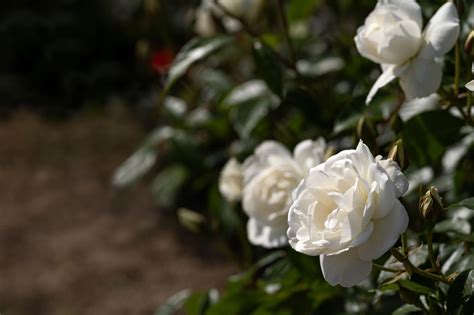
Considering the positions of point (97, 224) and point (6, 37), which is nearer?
point (97, 224)

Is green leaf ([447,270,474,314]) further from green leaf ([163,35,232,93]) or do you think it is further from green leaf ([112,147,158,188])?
green leaf ([112,147,158,188])

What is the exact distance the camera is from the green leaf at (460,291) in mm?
886

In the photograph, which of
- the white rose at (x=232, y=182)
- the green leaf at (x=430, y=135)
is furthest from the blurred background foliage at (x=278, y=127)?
the white rose at (x=232, y=182)

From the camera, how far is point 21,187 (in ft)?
10.8

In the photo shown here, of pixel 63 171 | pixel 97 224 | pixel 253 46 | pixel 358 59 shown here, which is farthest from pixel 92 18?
pixel 253 46

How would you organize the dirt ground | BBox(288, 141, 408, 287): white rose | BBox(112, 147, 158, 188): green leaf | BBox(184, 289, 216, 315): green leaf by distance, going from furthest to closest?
the dirt ground
BBox(112, 147, 158, 188): green leaf
BBox(184, 289, 216, 315): green leaf
BBox(288, 141, 408, 287): white rose

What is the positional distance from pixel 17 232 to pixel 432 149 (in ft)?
6.72

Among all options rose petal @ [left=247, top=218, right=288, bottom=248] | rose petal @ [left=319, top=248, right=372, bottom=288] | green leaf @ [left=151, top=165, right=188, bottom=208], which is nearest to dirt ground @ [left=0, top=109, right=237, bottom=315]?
green leaf @ [left=151, top=165, right=188, bottom=208]

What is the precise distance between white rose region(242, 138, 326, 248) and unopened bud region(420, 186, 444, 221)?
0.24 metres

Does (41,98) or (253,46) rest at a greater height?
(253,46)

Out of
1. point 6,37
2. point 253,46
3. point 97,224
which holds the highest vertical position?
point 253,46

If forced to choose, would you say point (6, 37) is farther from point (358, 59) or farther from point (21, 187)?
point (358, 59)

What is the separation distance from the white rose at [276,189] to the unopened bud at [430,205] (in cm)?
24

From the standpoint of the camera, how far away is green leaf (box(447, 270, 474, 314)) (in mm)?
886
